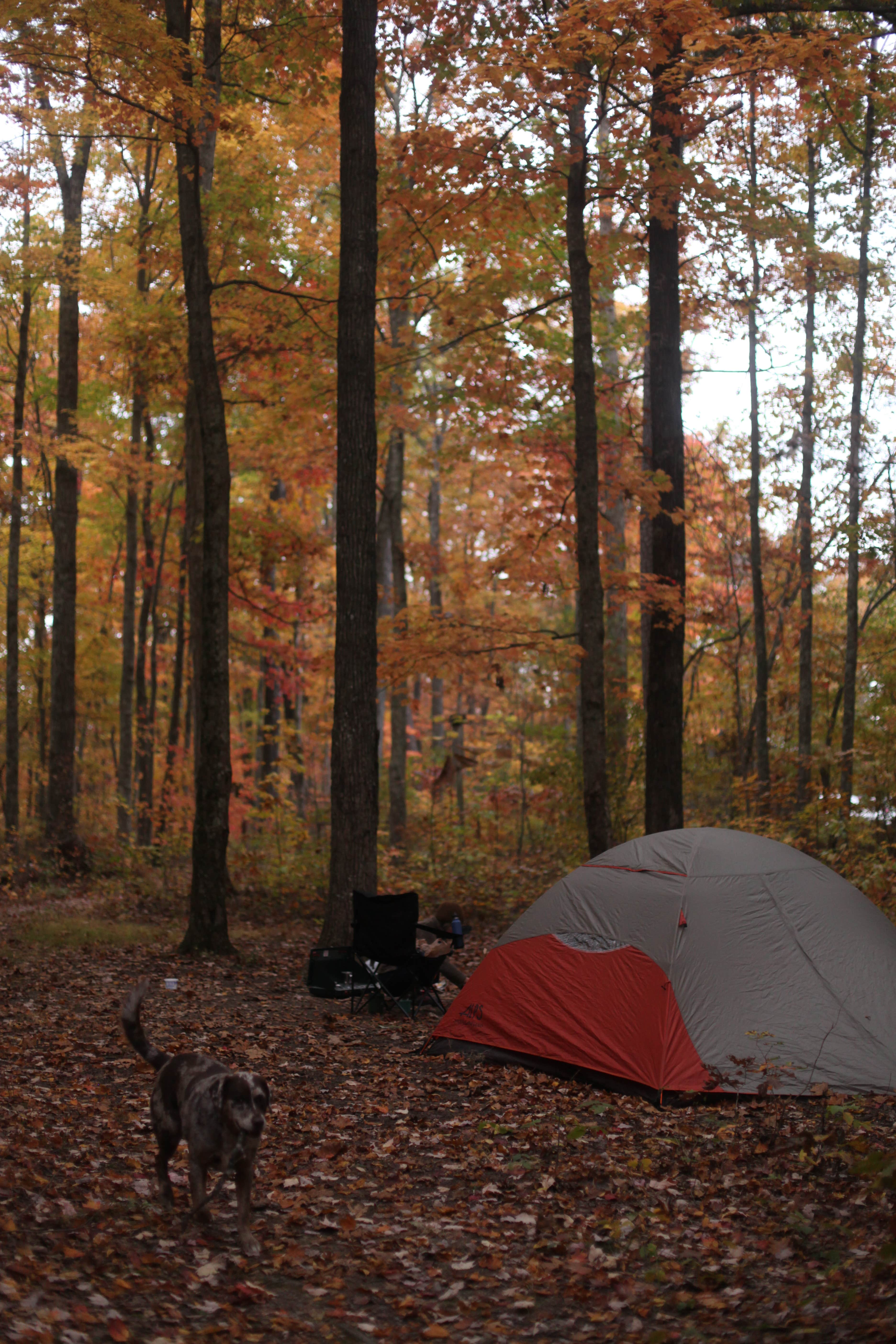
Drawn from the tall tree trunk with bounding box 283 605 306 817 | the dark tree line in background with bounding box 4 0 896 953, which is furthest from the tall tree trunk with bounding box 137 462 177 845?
the tall tree trunk with bounding box 283 605 306 817

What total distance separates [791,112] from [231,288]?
8.40 metres

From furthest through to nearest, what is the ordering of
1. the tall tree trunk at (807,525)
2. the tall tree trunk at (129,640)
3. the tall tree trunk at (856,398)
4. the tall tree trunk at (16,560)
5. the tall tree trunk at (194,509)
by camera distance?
the tall tree trunk at (129,640) → the tall tree trunk at (16,560) → the tall tree trunk at (807,525) → the tall tree trunk at (856,398) → the tall tree trunk at (194,509)

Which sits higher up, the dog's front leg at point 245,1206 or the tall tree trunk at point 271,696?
the tall tree trunk at point 271,696

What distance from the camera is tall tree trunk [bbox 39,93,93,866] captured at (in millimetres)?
14938

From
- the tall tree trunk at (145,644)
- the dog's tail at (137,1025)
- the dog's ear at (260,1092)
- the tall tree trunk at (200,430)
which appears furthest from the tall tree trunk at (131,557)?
the dog's ear at (260,1092)

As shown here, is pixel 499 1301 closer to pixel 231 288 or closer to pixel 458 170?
pixel 458 170

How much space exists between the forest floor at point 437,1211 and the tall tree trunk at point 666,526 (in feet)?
16.7

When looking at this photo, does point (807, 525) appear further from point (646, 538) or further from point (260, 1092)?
point (260, 1092)

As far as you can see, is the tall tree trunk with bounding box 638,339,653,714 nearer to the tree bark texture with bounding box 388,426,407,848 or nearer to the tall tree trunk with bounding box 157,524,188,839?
the tree bark texture with bounding box 388,426,407,848

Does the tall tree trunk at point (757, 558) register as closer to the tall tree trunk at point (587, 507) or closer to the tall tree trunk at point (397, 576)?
the tall tree trunk at point (587, 507)

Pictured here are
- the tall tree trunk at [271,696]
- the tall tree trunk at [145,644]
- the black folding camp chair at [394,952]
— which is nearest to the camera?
the black folding camp chair at [394,952]

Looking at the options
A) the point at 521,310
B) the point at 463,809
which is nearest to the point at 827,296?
the point at 521,310

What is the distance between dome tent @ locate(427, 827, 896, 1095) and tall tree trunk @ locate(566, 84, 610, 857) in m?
3.57

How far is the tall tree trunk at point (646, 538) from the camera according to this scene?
11547mm
